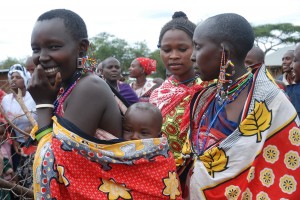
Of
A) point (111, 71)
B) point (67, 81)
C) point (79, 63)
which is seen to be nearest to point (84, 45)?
point (79, 63)

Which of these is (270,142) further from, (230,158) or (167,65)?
(167,65)

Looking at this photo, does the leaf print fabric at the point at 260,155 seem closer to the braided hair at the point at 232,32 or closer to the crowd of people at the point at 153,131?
the crowd of people at the point at 153,131

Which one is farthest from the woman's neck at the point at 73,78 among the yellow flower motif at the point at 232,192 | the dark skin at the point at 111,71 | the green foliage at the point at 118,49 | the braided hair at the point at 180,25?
the green foliage at the point at 118,49

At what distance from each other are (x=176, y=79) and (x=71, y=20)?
4.08ft

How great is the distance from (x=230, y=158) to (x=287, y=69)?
5.36 meters

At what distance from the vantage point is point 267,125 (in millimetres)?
2121

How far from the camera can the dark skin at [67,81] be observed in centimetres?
199

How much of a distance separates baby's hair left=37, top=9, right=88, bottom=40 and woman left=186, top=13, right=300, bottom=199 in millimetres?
681

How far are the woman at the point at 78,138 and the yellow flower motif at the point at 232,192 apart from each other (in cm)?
26

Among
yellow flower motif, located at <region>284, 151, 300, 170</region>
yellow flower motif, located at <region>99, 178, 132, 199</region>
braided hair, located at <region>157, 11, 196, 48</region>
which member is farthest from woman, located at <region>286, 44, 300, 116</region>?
yellow flower motif, located at <region>99, 178, 132, 199</region>

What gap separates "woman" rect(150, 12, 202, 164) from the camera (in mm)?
2941

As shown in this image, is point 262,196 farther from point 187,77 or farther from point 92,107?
point 187,77

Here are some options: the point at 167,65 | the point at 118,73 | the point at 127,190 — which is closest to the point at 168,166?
the point at 127,190

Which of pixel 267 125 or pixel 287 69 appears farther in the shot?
pixel 287 69
